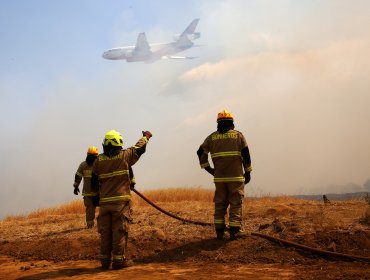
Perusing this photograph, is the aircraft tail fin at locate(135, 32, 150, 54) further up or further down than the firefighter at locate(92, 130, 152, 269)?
further up

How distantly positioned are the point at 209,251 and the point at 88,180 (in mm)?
5545

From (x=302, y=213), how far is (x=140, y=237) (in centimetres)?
431

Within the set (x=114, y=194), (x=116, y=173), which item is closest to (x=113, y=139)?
(x=116, y=173)

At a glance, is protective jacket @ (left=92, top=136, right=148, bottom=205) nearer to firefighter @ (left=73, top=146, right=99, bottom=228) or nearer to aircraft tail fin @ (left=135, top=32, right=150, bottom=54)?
firefighter @ (left=73, top=146, right=99, bottom=228)

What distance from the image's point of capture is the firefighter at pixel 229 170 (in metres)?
8.41

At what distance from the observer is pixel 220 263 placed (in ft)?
25.0

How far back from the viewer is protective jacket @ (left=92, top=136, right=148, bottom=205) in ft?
25.5

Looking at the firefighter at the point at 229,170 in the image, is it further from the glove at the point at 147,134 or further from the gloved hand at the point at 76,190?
the gloved hand at the point at 76,190

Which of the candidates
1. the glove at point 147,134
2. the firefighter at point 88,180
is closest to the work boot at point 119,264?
the glove at point 147,134

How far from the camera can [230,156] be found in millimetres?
8469

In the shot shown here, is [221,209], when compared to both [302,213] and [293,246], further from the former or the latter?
[302,213]

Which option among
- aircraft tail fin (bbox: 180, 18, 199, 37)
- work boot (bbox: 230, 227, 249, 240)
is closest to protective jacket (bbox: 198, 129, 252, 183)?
work boot (bbox: 230, 227, 249, 240)

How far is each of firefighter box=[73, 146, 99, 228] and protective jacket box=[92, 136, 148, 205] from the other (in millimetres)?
4528

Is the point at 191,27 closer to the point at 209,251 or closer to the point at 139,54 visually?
the point at 139,54
